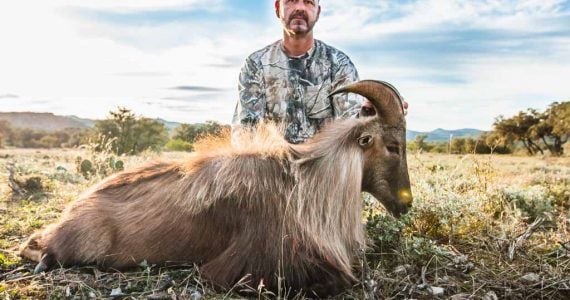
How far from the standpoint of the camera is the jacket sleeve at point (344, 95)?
6094mm

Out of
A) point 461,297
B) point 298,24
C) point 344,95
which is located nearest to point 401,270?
point 461,297

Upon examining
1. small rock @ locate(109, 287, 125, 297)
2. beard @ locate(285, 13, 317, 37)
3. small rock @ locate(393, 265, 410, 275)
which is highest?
beard @ locate(285, 13, 317, 37)

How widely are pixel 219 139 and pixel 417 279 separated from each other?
2.02m

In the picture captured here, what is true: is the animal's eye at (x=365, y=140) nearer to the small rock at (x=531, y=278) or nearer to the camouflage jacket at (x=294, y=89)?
the small rock at (x=531, y=278)

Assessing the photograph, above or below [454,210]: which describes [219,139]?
above

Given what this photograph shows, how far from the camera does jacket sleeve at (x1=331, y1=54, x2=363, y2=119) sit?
6094 mm

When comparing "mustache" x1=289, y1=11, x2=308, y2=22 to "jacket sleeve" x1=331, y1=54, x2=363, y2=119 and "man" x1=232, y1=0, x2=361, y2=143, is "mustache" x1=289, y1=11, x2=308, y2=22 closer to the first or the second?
"man" x1=232, y1=0, x2=361, y2=143

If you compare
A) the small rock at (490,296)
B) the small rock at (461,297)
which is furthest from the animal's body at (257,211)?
the small rock at (490,296)

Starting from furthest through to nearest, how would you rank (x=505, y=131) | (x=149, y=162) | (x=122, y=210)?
(x=505, y=131), (x=149, y=162), (x=122, y=210)

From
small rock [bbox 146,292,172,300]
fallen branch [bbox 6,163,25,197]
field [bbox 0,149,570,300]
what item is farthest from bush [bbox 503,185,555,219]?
fallen branch [bbox 6,163,25,197]

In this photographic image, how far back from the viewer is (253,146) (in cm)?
436

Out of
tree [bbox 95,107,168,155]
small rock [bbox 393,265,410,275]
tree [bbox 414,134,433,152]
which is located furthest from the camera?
tree [bbox 95,107,168,155]

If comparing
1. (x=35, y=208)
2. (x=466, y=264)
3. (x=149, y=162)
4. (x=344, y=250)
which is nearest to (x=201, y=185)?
(x=149, y=162)

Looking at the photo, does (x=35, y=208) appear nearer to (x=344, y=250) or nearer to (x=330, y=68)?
(x=330, y=68)
